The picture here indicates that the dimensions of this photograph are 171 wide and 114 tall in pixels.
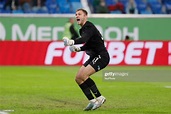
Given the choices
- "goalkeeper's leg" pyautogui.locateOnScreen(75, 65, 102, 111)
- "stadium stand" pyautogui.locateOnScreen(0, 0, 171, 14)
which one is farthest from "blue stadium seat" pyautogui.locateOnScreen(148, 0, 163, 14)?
"goalkeeper's leg" pyautogui.locateOnScreen(75, 65, 102, 111)

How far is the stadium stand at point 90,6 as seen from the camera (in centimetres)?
3362

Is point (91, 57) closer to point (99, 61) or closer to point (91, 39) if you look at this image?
point (99, 61)

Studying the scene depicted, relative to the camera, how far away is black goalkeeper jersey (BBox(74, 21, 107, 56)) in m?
13.6

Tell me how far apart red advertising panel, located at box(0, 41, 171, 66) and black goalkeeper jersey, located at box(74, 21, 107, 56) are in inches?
549

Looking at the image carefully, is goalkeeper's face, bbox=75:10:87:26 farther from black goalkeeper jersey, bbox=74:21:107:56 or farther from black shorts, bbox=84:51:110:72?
black shorts, bbox=84:51:110:72

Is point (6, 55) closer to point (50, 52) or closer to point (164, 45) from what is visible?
point (50, 52)

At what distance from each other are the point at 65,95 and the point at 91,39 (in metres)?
4.00

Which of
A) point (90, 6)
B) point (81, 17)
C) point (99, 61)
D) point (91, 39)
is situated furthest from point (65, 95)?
point (90, 6)

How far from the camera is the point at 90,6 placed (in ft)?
113

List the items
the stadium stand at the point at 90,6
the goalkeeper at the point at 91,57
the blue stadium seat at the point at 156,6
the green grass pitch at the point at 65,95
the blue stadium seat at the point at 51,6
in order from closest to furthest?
A: the goalkeeper at the point at 91,57, the green grass pitch at the point at 65,95, the stadium stand at the point at 90,6, the blue stadium seat at the point at 51,6, the blue stadium seat at the point at 156,6

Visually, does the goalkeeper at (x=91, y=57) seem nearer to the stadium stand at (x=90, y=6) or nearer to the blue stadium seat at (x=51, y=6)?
the stadium stand at (x=90, y=6)

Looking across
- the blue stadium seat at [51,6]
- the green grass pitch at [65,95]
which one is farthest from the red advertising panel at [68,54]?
the blue stadium seat at [51,6]

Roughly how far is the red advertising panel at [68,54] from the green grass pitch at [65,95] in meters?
2.32

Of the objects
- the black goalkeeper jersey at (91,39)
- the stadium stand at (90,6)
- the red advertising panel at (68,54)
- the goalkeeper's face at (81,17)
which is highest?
the goalkeeper's face at (81,17)
